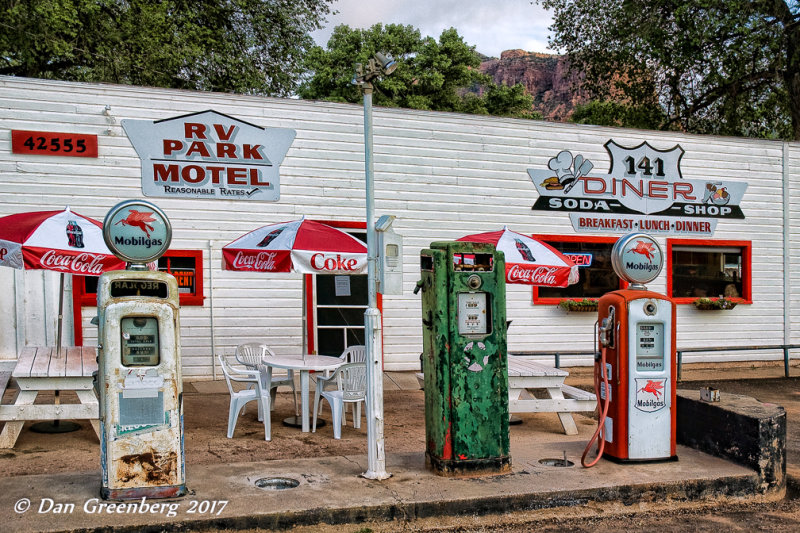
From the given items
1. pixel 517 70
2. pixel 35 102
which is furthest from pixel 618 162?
pixel 517 70

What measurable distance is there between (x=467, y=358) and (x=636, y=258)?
1701 millimetres

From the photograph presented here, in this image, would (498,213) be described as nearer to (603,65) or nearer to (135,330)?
(135,330)

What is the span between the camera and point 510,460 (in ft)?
18.7

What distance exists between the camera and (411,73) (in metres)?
31.0

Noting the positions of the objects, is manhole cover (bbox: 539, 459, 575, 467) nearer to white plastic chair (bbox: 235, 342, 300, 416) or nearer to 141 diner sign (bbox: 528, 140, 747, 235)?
white plastic chair (bbox: 235, 342, 300, 416)

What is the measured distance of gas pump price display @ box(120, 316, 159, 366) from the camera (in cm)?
486

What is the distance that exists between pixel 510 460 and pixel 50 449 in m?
4.21

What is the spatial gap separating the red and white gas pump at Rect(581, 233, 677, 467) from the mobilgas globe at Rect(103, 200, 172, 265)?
3.53m

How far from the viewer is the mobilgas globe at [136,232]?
16.3ft

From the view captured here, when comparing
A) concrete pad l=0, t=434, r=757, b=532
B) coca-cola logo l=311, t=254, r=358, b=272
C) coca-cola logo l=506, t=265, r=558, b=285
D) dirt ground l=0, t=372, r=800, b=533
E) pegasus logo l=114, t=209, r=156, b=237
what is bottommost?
dirt ground l=0, t=372, r=800, b=533

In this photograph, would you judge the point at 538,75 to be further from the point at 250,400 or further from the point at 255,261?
the point at 250,400

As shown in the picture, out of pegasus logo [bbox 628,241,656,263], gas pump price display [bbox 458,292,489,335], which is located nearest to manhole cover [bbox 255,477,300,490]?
gas pump price display [bbox 458,292,489,335]

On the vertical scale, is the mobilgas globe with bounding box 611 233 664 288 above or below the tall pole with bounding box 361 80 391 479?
above

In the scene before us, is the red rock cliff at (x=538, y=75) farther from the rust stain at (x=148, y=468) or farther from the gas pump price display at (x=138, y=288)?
the rust stain at (x=148, y=468)
